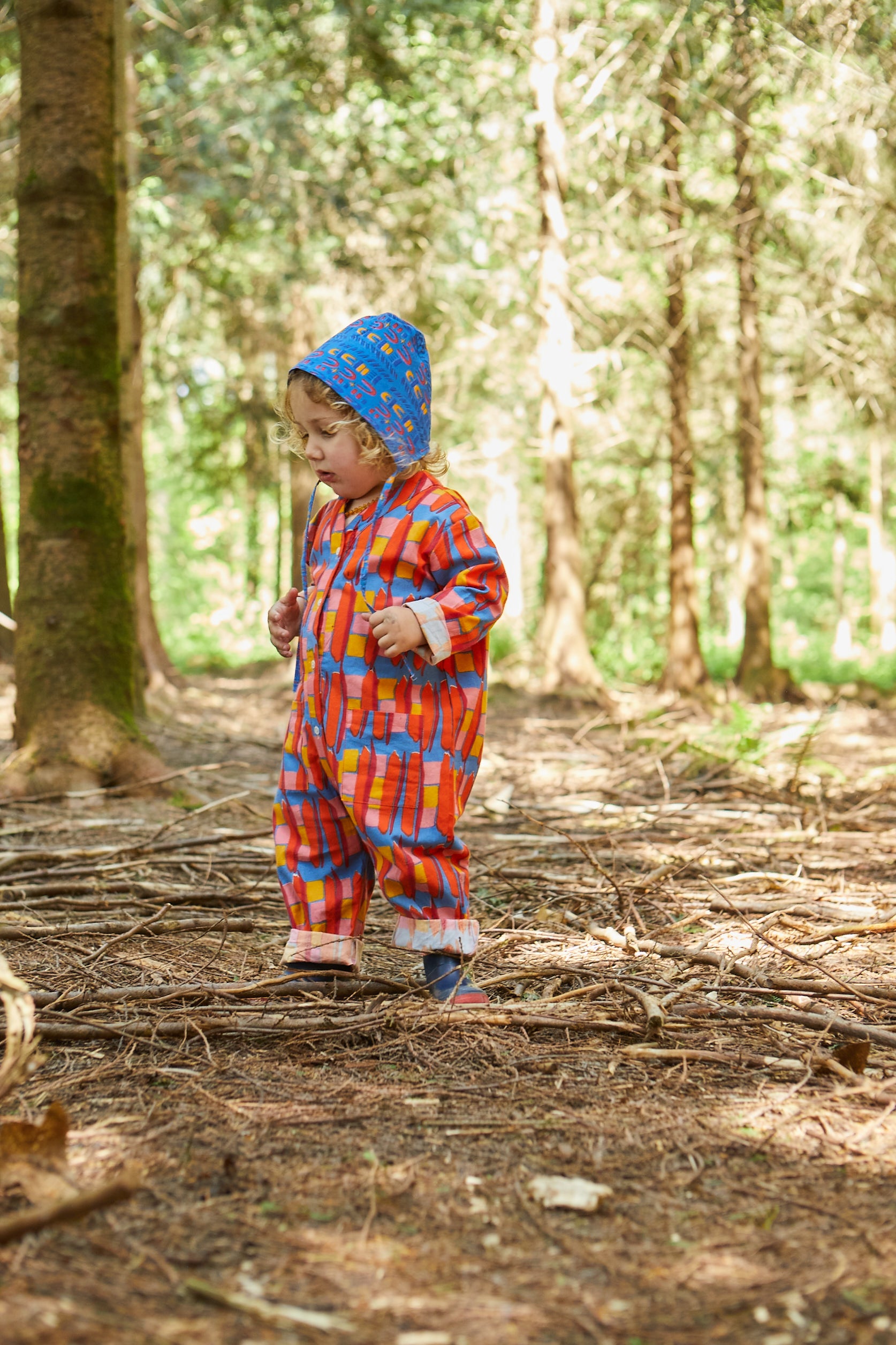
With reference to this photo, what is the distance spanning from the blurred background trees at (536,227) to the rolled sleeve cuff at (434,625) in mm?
4901

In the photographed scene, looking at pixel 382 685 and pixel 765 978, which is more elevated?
pixel 382 685

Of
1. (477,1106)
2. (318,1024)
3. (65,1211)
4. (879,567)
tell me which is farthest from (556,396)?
(879,567)

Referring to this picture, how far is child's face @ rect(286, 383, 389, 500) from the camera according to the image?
2754 millimetres

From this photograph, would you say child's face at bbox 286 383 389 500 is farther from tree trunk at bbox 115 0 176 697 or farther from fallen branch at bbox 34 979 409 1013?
tree trunk at bbox 115 0 176 697

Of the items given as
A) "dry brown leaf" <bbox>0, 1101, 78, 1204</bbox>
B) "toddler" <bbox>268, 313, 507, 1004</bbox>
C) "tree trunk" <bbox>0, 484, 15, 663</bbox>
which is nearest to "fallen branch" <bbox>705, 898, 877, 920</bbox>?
"toddler" <bbox>268, 313, 507, 1004</bbox>

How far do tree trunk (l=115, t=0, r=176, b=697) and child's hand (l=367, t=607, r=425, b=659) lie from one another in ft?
10.8

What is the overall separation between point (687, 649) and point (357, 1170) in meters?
11.2

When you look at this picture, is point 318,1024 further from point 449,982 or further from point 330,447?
point 330,447

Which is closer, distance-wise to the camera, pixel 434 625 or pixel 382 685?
pixel 434 625

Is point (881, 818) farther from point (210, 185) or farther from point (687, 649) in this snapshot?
point (210, 185)

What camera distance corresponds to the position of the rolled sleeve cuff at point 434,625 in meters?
2.58

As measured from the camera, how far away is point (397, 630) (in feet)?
8.39

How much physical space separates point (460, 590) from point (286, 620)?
2.04 ft

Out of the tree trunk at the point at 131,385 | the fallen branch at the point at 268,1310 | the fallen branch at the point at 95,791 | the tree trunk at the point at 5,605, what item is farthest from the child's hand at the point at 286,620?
the tree trunk at the point at 5,605
